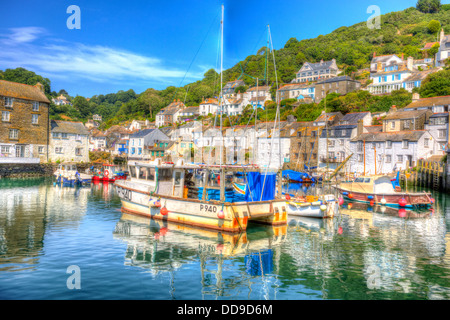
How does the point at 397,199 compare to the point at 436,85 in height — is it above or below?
below

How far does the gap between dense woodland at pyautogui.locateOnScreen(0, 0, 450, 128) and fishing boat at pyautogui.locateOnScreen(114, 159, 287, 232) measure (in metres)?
59.4

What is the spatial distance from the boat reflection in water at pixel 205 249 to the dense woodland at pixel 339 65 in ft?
203

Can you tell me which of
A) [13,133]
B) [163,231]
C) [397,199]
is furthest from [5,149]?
[397,199]

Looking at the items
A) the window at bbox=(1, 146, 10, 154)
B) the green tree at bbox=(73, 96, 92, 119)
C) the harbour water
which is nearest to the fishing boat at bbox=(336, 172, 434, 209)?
the harbour water

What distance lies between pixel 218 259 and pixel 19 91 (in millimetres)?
59666

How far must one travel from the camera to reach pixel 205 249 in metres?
17.1

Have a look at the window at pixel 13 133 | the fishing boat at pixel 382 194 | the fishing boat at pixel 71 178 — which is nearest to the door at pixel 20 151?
the window at pixel 13 133

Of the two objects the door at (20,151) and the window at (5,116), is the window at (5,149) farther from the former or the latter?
the window at (5,116)

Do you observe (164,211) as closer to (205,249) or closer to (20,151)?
(205,249)

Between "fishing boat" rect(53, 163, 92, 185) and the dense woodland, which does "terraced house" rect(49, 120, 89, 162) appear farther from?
the dense woodland

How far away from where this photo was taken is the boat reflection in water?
13805mm
